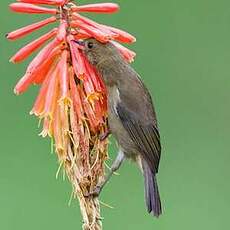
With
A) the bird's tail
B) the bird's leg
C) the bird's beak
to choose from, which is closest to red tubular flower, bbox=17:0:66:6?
the bird's beak

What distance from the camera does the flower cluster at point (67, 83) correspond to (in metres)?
7.89

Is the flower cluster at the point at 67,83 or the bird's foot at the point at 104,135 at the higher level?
the flower cluster at the point at 67,83

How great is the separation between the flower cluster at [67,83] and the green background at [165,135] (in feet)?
10.9

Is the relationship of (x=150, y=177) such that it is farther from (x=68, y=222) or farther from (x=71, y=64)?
(x=68, y=222)

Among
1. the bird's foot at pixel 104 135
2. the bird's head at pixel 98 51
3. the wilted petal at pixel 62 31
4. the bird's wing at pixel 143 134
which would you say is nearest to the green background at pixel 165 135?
the bird's wing at pixel 143 134

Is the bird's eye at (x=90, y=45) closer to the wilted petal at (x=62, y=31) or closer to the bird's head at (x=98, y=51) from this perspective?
the bird's head at (x=98, y=51)

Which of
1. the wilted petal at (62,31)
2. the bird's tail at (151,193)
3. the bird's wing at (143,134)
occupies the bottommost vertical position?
the bird's tail at (151,193)

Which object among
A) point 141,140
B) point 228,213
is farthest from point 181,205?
point 141,140

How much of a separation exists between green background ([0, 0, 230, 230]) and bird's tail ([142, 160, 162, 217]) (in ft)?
9.83

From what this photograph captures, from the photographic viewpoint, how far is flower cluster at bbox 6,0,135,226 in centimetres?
789

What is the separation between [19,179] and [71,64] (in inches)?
161

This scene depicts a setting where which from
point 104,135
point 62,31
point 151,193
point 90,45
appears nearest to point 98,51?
point 90,45

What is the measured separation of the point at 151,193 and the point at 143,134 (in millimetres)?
337

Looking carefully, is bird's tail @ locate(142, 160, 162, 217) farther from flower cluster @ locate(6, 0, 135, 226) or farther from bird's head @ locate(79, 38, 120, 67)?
bird's head @ locate(79, 38, 120, 67)
